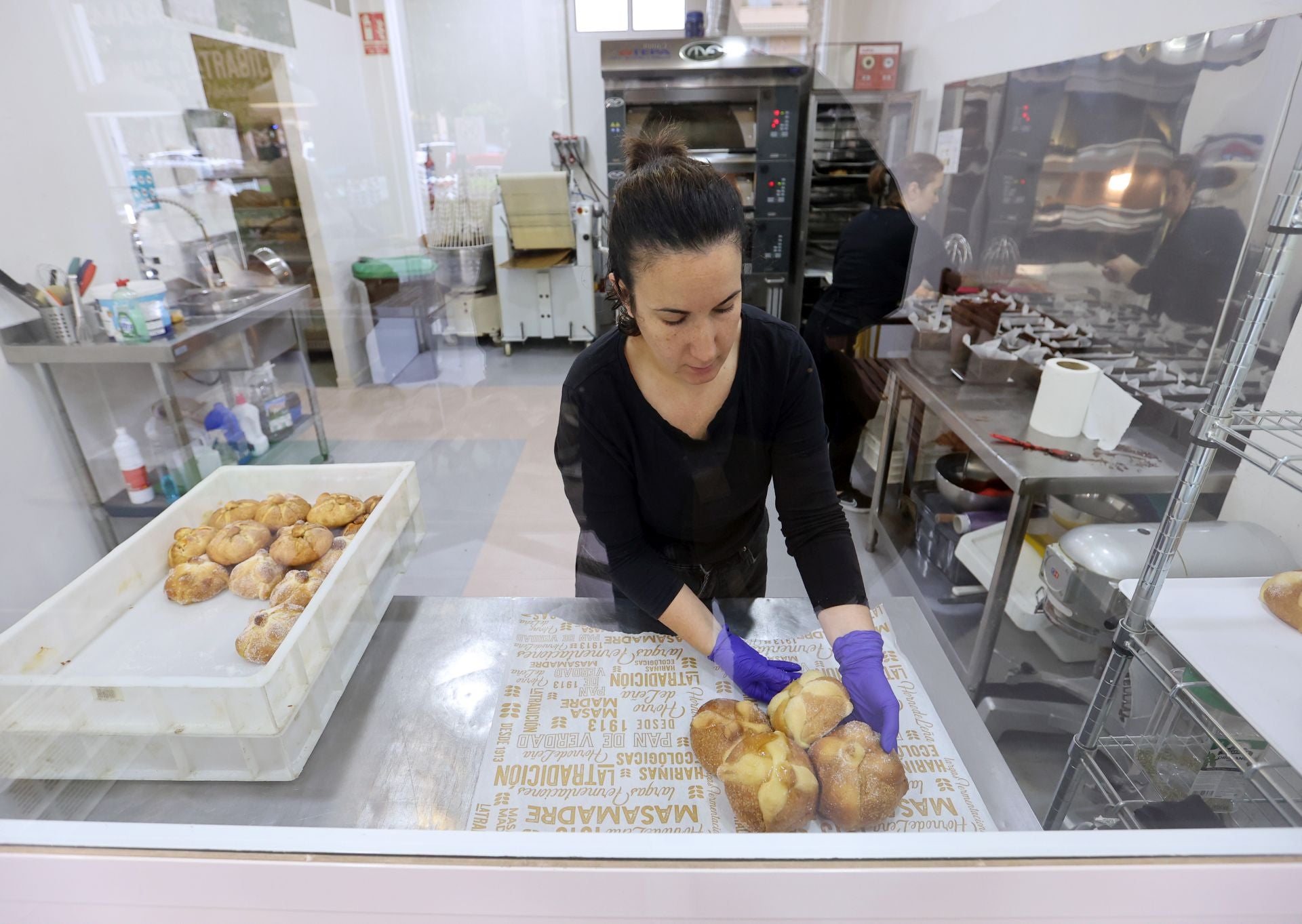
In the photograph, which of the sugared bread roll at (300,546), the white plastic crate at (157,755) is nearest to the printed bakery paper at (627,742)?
the white plastic crate at (157,755)

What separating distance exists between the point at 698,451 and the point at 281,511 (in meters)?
0.82

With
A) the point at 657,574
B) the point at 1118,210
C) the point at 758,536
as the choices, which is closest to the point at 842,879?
the point at 657,574

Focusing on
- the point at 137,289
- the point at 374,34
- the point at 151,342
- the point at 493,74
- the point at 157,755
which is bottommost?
the point at 157,755

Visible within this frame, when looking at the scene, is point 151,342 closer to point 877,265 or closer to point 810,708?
point 810,708

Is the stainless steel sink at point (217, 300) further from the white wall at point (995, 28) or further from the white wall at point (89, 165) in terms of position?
the white wall at point (995, 28)

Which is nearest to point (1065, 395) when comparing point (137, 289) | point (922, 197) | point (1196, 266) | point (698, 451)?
point (1196, 266)

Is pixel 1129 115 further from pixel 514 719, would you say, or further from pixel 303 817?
pixel 303 817

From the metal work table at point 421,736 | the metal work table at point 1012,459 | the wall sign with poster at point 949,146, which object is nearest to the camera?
the metal work table at point 421,736

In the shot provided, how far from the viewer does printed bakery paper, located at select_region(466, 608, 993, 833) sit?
813 mm

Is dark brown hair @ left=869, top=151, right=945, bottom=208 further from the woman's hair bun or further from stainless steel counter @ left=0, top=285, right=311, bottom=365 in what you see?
stainless steel counter @ left=0, top=285, right=311, bottom=365

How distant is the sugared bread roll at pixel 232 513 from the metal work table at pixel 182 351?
0.16 meters

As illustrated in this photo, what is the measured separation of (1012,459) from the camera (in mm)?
1672

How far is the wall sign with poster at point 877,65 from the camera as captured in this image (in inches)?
62.9

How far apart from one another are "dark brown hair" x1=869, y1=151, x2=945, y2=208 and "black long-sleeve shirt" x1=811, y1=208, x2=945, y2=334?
40 mm
